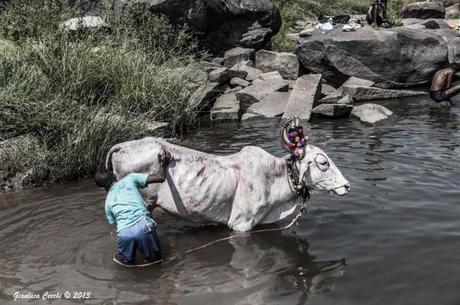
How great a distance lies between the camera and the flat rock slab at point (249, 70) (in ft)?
61.9

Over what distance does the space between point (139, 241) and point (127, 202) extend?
46 centimetres

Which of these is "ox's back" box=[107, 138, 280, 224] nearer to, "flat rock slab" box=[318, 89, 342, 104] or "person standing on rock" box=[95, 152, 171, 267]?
"person standing on rock" box=[95, 152, 171, 267]

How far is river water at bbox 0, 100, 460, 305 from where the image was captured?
5680 mm

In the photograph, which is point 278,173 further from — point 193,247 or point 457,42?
point 457,42

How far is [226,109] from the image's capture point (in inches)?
607

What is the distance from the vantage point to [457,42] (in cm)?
2144

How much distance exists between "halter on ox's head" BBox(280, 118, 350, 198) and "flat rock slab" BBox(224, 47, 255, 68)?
14165mm

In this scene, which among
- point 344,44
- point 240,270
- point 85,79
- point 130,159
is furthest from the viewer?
point 344,44

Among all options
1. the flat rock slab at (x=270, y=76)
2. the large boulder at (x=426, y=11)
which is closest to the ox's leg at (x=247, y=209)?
the flat rock slab at (x=270, y=76)

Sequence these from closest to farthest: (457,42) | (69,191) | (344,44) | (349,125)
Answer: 1. (69,191)
2. (349,125)
3. (344,44)
4. (457,42)

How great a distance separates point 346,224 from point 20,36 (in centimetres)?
909

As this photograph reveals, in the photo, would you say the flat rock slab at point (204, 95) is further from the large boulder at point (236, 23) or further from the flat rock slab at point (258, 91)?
the large boulder at point (236, 23)

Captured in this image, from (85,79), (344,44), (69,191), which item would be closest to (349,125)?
(344,44)

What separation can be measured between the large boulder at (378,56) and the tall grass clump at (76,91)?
6.10 metres
